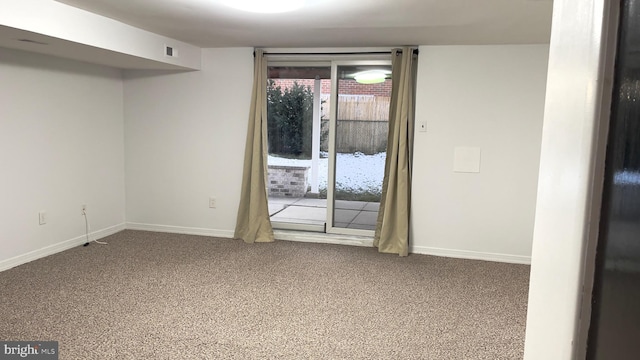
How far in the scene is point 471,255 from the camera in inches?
185

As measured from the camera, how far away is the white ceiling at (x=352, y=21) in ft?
10.1

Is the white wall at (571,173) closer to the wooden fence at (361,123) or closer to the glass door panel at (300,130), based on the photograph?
the wooden fence at (361,123)

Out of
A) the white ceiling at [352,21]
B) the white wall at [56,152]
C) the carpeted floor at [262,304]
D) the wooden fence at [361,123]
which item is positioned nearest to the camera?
the carpeted floor at [262,304]

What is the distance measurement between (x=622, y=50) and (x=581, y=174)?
87mm

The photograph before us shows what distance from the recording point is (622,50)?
0.29 m

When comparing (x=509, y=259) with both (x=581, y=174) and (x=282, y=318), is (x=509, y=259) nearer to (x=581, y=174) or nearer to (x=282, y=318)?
(x=282, y=318)

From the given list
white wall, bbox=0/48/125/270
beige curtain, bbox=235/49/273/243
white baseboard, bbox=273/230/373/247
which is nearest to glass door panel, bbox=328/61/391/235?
white baseboard, bbox=273/230/373/247

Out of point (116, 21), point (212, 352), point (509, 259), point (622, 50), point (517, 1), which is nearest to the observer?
point (622, 50)

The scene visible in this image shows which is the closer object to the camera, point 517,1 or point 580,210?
point 580,210

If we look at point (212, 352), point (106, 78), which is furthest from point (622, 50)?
point (106, 78)

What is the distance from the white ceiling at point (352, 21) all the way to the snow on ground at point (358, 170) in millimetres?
1257

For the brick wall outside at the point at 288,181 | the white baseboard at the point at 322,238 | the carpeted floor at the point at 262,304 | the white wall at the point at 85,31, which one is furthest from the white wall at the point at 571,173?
the brick wall outside at the point at 288,181

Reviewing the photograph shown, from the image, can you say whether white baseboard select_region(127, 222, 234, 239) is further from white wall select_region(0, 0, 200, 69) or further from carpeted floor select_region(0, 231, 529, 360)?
white wall select_region(0, 0, 200, 69)

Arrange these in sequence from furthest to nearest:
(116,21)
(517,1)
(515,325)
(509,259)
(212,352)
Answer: (509,259), (116,21), (515,325), (517,1), (212,352)
